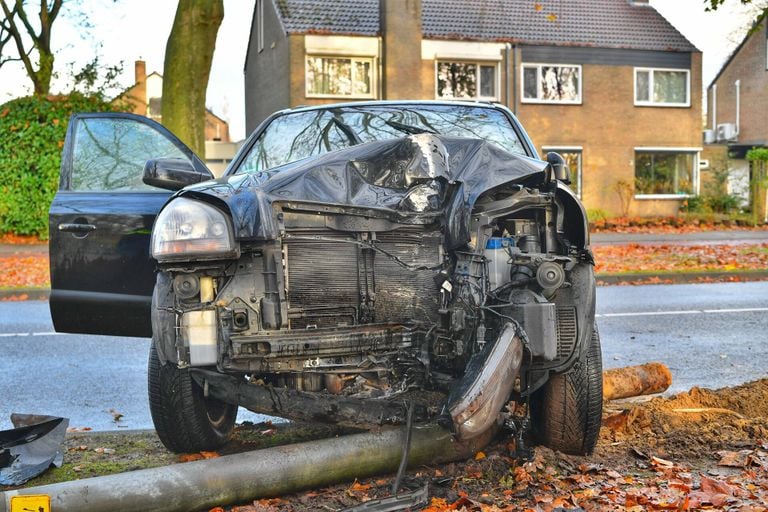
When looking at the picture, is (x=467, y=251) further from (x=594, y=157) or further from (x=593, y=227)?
(x=594, y=157)

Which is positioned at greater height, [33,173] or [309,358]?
[33,173]

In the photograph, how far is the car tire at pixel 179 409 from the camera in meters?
4.43

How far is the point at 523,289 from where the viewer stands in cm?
397

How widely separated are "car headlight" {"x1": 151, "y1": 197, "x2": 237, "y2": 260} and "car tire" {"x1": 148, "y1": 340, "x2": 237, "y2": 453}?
2.39ft

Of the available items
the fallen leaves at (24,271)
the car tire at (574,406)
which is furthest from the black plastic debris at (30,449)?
the fallen leaves at (24,271)

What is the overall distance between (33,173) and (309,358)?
18.2 meters

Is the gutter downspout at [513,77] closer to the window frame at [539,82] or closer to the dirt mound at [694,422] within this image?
the window frame at [539,82]

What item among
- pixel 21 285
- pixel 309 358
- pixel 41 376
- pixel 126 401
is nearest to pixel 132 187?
pixel 126 401

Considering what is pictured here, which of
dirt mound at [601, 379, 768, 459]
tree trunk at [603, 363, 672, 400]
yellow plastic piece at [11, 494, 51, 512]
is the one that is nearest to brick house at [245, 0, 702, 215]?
tree trunk at [603, 363, 672, 400]

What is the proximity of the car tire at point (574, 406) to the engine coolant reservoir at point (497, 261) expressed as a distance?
0.55m

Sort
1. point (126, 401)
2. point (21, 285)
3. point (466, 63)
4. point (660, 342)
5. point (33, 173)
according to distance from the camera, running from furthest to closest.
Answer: point (466, 63)
point (33, 173)
point (21, 285)
point (660, 342)
point (126, 401)

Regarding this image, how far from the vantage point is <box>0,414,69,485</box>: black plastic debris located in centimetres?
425

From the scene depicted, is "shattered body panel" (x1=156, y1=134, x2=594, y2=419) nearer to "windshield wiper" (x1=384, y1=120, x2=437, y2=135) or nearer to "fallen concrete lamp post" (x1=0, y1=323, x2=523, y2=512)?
"fallen concrete lamp post" (x1=0, y1=323, x2=523, y2=512)

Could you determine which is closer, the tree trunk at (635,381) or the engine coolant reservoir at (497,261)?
the engine coolant reservoir at (497,261)
